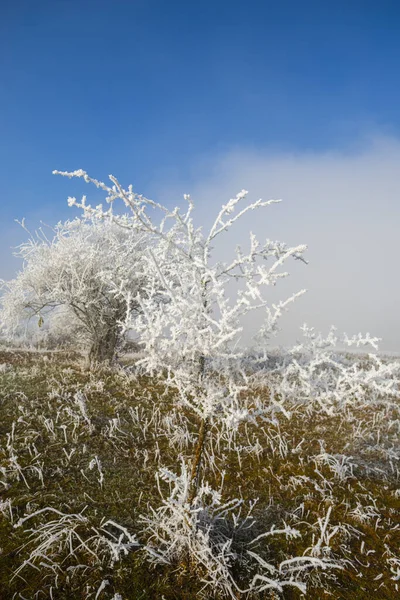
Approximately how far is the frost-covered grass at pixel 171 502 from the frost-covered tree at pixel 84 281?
190 inches

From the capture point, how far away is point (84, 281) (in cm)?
1344

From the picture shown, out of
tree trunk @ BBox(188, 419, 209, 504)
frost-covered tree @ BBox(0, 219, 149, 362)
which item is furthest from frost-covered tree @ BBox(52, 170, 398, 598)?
frost-covered tree @ BBox(0, 219, 149, 362)

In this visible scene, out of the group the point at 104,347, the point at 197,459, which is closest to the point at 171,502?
the point at 197,459

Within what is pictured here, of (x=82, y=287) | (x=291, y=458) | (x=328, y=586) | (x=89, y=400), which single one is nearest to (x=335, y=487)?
(x=291, y=458)

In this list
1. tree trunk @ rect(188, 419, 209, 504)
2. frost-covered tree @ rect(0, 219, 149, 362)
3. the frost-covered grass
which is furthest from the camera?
frost-covered tree @ rect(0, 219, 149, 362)

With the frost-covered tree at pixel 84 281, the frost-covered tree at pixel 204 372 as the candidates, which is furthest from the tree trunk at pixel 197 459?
the frost-covered tree at pixel 84 281

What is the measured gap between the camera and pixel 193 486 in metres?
4.50

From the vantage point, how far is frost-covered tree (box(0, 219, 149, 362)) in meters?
13.3

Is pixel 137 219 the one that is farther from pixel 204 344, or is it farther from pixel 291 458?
pixel 291 458

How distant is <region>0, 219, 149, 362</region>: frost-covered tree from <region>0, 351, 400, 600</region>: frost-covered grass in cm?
484

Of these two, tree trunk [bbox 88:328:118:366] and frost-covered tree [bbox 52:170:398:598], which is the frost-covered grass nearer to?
frost-covered tree [bbox 52:170:398:598]

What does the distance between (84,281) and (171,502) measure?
10.4 meters

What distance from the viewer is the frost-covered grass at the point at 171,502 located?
3883 mm

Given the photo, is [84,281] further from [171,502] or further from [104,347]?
[171,502]
